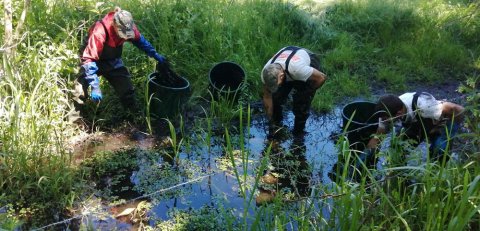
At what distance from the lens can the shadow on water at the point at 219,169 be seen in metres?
3.83

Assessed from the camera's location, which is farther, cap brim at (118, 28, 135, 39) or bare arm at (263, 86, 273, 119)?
bare arm at (263, 86, 273, 119)

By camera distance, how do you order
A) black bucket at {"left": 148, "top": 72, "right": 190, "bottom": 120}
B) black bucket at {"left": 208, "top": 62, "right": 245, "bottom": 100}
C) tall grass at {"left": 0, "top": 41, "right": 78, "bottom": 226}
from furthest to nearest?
black bucket at {"left": 208, "top": 62, "right": 245, "bottom": 100}, black bucket at {"left": 148, "top": 72, "right": 190, "bottom": 120}, tall grass at {"left": 0, "top": 41, "right": 78, "bottom": 226}

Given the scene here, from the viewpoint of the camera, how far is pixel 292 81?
4660 mm

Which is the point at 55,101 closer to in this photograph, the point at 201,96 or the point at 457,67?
the point at 201,96

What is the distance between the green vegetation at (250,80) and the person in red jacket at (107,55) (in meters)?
0.16

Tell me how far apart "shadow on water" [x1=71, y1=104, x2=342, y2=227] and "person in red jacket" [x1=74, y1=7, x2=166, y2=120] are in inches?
22.2

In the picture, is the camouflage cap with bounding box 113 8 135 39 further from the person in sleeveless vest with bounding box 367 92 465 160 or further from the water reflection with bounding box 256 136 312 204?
the person in sleeveless vest with bounding box 367 92 465 160

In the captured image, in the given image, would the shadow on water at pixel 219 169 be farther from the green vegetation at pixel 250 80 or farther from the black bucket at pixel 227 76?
the black bucket at pixel 227 76

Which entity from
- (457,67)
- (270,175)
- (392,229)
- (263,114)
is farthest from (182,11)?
(392,229)

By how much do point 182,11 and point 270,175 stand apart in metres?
3.07

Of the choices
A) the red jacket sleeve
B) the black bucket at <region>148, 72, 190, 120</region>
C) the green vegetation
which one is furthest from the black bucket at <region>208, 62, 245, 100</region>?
the red jacket sleeve

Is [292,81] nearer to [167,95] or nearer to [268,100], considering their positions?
[268,100]

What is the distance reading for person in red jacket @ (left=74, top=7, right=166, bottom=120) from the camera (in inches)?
172

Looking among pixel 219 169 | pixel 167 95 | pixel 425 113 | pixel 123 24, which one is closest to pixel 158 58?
pixel 167 95
